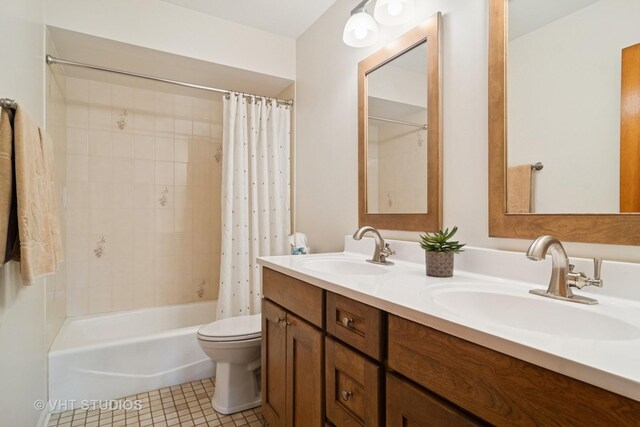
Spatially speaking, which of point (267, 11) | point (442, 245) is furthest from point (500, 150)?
point (267, 11)

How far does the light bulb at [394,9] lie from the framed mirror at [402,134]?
104mm

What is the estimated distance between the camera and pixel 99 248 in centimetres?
250

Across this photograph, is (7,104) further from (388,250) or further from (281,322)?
(388,250)

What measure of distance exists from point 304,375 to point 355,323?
40cm

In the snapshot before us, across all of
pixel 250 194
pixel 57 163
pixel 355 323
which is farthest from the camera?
pixel 250 194

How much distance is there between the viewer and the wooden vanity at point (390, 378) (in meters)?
0.51

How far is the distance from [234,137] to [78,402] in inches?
71.5

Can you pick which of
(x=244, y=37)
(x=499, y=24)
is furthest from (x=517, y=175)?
(x=244, y=37)

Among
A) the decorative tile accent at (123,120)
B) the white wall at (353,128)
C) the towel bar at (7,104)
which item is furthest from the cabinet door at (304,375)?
the decorative tile accent at (123,120)

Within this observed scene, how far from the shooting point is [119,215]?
2570 millimetres

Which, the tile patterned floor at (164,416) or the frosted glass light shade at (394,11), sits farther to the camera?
the tile patterned floor at (164,416)

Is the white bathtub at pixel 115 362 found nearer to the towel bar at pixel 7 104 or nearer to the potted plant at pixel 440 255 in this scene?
the towel bar at pixel 7 104

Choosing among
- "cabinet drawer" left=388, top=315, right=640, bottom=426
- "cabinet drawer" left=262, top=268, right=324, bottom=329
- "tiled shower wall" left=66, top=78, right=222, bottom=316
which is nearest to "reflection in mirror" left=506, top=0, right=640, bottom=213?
"cabinet drawer" left=388, top=315, right=640, bottom=426

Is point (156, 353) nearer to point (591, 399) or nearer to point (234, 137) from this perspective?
point (234, 137)
